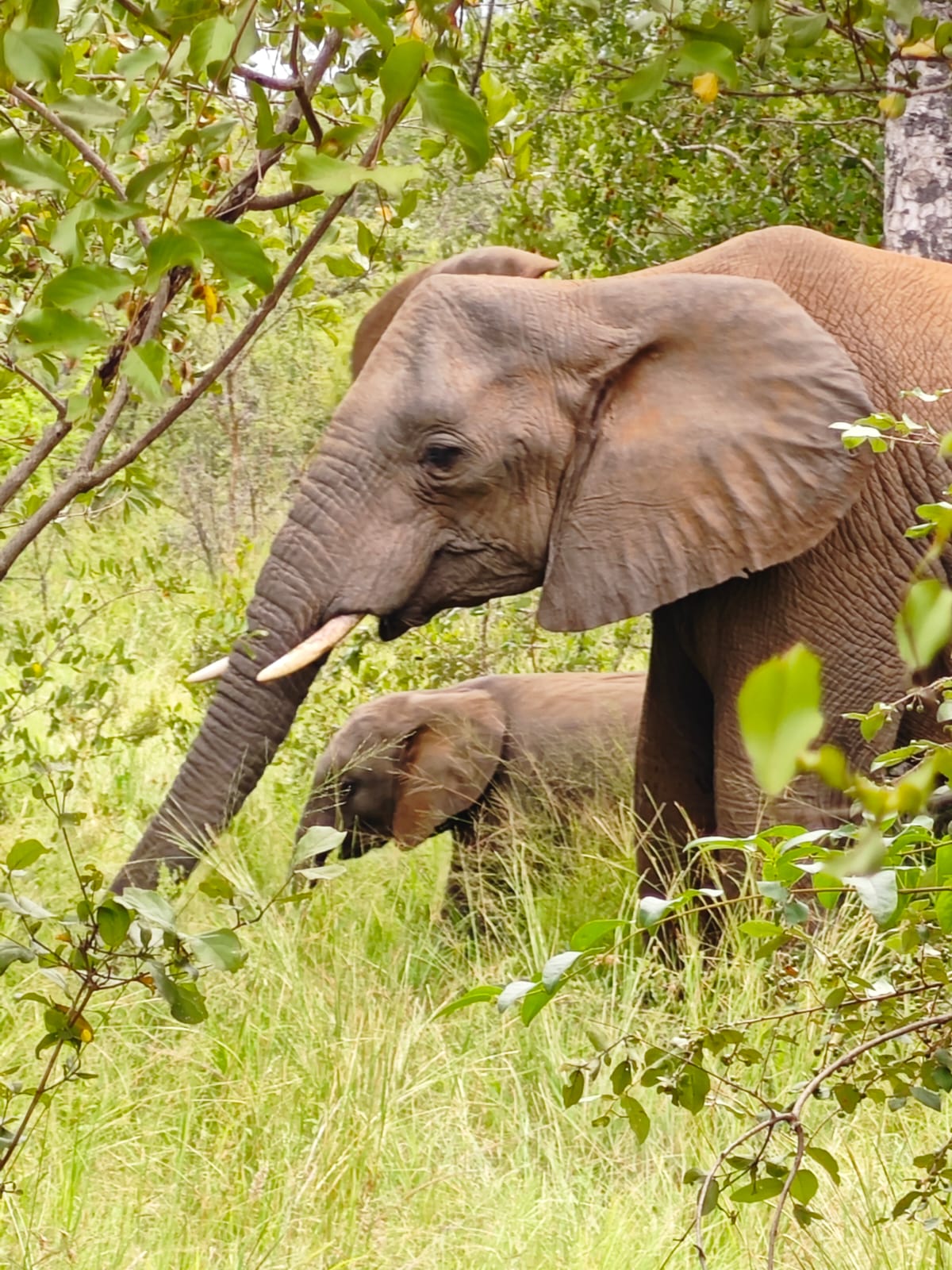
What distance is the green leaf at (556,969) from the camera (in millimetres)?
1253

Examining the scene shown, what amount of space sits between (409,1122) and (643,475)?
4.73 ft

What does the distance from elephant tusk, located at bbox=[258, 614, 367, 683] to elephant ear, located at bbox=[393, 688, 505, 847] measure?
0.95 metres

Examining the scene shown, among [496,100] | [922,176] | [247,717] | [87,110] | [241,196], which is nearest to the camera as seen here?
[87,110]

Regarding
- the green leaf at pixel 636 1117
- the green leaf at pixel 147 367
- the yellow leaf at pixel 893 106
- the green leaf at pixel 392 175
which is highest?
the yellow leaf at pixel 893 106

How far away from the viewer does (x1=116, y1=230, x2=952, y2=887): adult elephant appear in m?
3.67

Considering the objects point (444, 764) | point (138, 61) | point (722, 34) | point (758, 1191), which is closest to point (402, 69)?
point (722, 34)

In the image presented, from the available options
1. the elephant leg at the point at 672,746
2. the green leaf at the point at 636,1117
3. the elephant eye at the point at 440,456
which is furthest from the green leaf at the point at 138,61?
the elephant leg at the point at 672,746

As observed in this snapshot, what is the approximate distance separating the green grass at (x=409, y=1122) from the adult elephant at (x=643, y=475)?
0.46 metres

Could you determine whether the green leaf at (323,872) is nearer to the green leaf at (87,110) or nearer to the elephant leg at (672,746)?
the green leaf at (87,110)

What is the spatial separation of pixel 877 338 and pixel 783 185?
7.11ft

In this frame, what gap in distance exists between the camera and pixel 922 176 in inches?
180

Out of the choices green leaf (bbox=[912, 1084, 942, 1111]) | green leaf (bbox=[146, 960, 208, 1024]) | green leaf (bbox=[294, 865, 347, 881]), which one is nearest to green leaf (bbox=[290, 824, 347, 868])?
green leaf (bbox=[294, 865, 347, 881])

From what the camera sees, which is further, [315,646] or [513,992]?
[315,646]

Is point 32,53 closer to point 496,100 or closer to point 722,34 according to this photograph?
point 722,34
